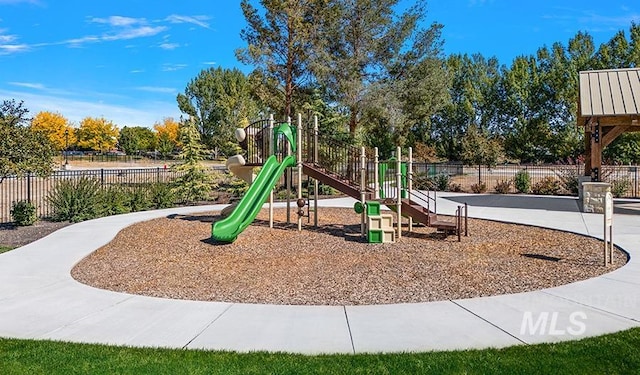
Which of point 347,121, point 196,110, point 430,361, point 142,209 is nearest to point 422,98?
point 347,121

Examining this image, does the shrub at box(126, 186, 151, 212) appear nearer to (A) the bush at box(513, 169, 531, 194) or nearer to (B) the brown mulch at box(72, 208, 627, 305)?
(B) the brown mulch at box(72, 208, 627, 305)

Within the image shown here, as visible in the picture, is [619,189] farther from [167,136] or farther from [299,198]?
[167,136]

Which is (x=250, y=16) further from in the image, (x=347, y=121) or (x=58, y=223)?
(x=58, y=223)

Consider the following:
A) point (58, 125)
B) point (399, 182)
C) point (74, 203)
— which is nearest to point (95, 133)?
point (58, 125)

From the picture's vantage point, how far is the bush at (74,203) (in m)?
14.4

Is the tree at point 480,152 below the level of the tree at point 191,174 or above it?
above

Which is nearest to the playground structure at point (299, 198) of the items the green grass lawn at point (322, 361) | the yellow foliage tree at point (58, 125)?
the green grass lawn at point (322, 361)

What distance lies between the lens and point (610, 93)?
15.2 metres

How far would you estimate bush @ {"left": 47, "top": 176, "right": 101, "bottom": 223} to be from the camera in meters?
14.4

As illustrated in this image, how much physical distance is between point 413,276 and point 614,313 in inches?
111

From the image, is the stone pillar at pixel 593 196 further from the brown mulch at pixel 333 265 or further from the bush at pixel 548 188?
the bush at pixel 548 188

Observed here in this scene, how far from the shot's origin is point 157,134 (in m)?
89.5

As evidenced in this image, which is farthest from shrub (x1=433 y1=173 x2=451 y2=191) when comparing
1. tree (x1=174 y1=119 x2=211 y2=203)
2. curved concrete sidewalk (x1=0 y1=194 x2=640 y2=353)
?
curved concrete sidewalk (x1=0 y1=194 x2=640 y2=353)

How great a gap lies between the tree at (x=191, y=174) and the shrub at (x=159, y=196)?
1.37 m
